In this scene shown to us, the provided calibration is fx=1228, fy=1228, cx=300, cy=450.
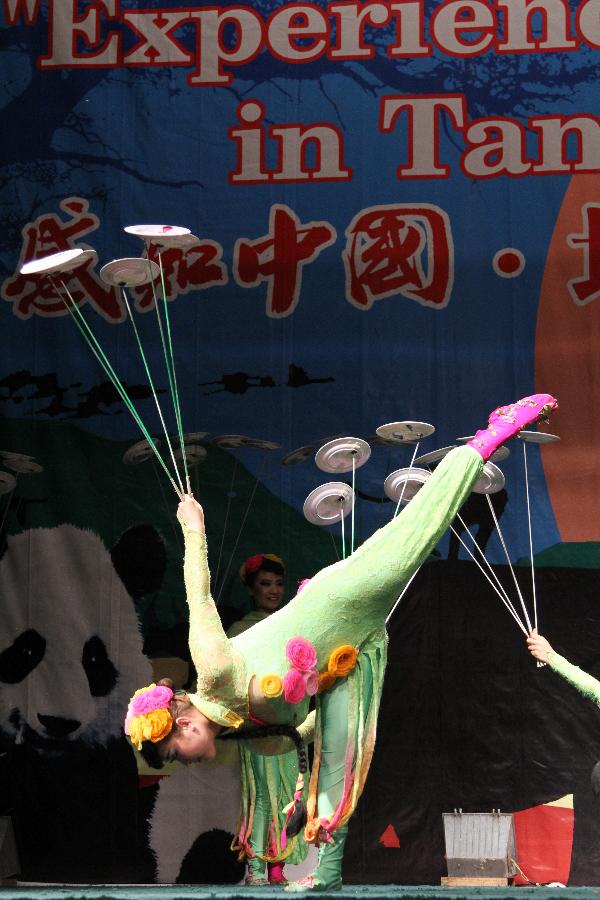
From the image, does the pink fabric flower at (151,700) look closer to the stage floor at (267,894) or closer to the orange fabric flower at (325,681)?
the orange fabric flower at (325,681)

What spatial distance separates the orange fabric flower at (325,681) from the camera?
297 cm

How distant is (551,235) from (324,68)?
4.13ft

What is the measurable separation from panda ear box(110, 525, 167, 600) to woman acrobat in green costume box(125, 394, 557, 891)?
2251mm

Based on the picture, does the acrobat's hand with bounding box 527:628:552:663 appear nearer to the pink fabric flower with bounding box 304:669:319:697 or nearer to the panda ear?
the pink fabric flower with bounding box 304:669:319:697

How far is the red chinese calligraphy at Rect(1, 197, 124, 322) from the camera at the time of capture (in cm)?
546

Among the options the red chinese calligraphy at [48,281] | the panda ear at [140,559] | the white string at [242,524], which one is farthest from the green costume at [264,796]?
→ the red chinese calligraphy at [48,281]

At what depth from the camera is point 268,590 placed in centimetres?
513

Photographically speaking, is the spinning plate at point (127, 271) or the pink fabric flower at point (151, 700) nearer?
the pink fabric flower at point (151, 700)

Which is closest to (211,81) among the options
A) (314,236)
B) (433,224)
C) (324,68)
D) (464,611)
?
(324,68)

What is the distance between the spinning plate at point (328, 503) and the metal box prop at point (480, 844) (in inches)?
51.3

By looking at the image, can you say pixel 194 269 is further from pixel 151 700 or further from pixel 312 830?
pixel 312 830

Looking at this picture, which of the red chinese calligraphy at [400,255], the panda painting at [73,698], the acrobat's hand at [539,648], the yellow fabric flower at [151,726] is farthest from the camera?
the red chinese calligraphy at [400,255]

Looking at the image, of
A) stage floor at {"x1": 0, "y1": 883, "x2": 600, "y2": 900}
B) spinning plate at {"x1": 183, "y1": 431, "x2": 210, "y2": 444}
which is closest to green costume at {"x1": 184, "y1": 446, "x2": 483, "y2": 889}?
stage floor at {"x1": 0, "y1": 883, "x2": 600, "y2": 900}

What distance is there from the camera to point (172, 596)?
5.31 metres
